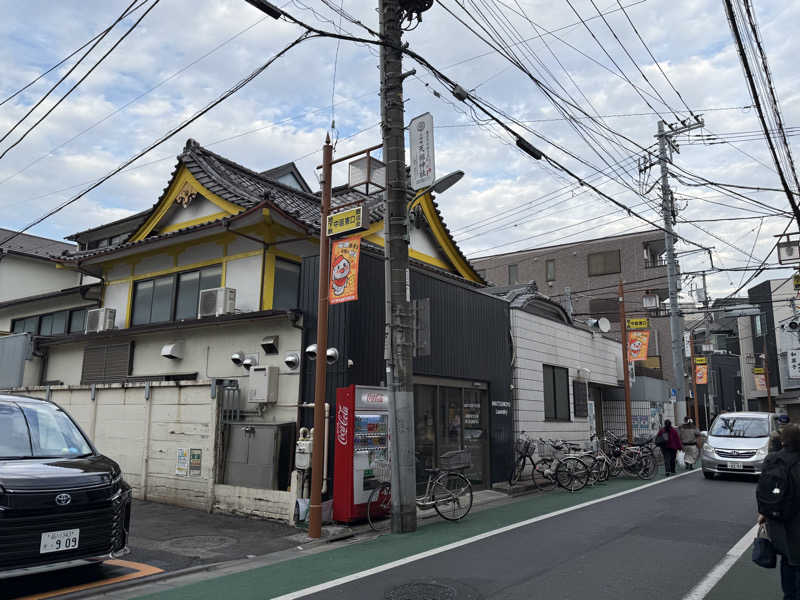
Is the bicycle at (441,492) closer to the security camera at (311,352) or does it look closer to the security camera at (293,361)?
the security camera at (311,352)

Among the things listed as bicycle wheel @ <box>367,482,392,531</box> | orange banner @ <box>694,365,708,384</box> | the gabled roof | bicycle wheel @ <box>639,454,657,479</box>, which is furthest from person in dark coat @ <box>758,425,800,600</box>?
orange banner @ <box>694,365,708,384</box>

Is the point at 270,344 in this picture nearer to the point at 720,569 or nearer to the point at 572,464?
the point at 572,464

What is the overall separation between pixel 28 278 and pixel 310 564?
787 inches

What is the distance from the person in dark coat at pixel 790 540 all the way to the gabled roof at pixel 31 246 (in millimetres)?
22933

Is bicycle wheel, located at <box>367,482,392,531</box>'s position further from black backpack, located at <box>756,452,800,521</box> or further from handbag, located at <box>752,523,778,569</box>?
black backpack, located at <box>756,452,800,521</box>

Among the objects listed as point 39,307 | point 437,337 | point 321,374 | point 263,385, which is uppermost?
point 39,307

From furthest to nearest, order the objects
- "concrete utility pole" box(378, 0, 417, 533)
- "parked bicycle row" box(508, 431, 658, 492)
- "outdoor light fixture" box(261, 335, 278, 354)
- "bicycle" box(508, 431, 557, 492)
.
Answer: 1. "bicycle" box(508, 431, 557, 492)
2. "parked bicycle row" box(508, 431, 658, 492)
3. "outdoor light fixture" box(261, 335, 278, 354)
4. "concrete utility pole" box(378, 0, 417, 533)

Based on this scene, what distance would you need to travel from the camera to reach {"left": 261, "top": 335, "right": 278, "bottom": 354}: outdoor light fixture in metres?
11.4

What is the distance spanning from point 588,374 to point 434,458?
1004 cm

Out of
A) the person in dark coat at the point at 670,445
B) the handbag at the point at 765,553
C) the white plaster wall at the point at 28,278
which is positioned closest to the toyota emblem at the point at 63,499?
the handbag at the point at 765,553

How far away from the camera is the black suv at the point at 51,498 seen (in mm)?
5590

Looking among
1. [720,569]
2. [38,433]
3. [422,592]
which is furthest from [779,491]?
[38,433]

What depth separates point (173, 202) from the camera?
49.4 feet

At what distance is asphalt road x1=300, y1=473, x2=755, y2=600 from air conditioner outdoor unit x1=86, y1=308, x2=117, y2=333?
11.6 meters
